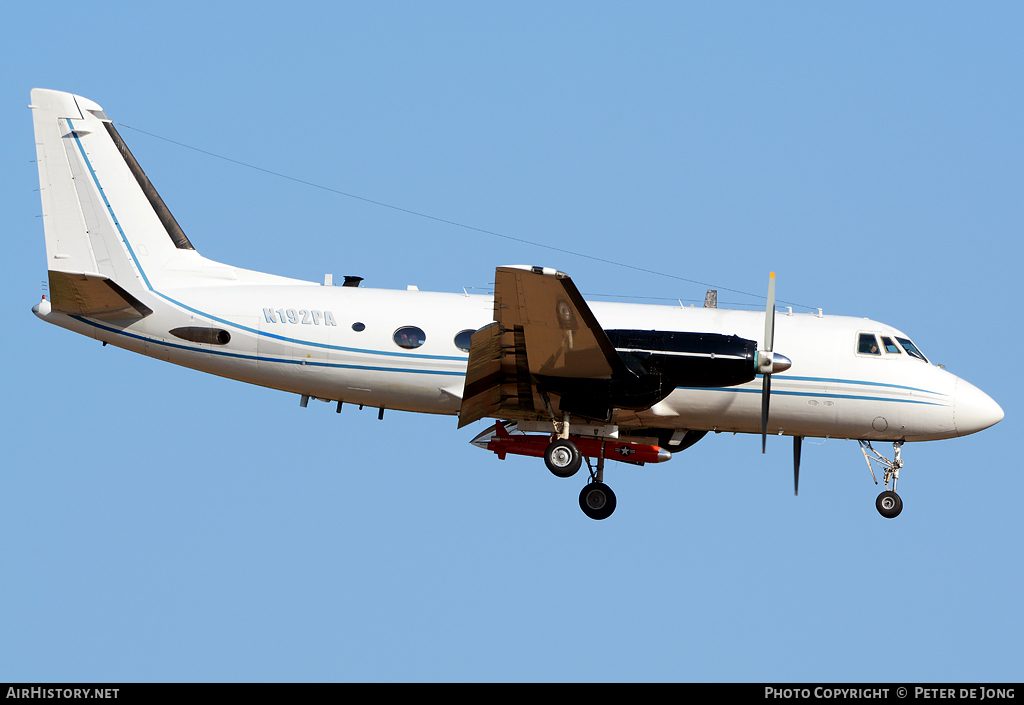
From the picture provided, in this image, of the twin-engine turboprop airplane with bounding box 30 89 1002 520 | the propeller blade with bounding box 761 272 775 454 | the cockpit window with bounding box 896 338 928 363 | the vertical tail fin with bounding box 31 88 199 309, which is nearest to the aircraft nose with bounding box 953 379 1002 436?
the twin-engine turboprop airplane with bounding box 30 89 1002 520

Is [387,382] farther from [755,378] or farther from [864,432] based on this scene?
[864,432]

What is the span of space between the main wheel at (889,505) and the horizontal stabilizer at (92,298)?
15.2m

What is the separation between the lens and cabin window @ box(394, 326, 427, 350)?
73.3 feet

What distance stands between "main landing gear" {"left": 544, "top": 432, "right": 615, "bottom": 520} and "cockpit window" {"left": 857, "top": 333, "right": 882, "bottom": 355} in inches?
219

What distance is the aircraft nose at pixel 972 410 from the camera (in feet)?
73.4

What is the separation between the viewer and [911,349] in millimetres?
22625

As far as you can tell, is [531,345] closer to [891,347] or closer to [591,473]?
[591,473]

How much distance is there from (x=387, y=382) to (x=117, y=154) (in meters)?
8.01

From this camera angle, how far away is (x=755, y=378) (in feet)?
70.7

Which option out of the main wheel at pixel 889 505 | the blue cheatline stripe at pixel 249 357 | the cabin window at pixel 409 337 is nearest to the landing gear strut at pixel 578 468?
the blue cheatline stripe at pixel 249 357

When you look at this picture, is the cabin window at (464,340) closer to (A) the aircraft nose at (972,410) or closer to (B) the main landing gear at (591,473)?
(B) the main landing gear at (591,473)
